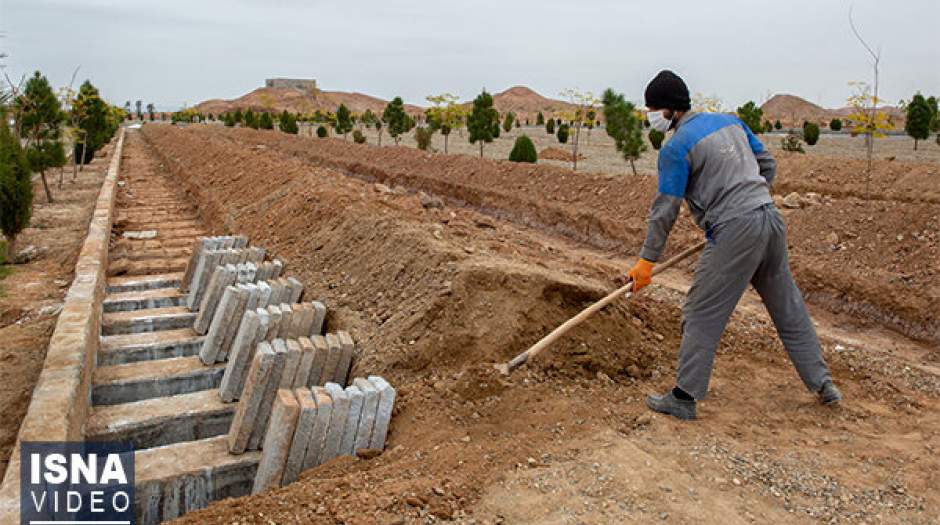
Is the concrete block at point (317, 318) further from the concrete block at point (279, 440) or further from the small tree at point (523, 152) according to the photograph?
the small tree at point (523, 152)

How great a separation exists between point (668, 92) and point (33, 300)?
6.13 metres

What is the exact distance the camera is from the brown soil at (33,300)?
4.38m

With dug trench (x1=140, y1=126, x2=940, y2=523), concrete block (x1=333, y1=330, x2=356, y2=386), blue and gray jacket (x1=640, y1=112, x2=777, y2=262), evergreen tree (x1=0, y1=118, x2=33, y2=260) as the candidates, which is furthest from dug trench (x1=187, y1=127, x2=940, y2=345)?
evergreen tree (x1=0, y1=118, x2=33, y2=260)

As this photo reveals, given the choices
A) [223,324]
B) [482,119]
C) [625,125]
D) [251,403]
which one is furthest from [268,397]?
[482,119]

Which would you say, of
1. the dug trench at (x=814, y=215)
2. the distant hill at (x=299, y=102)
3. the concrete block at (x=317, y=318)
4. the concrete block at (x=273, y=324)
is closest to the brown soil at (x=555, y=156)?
the dug trench at (x=814, y=215)

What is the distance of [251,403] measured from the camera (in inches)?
156

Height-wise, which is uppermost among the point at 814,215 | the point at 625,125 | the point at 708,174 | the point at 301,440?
the point at 625,125

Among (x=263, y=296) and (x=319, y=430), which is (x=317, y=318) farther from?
(x=319, y=430)

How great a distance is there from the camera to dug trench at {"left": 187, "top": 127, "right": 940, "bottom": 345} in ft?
22.4

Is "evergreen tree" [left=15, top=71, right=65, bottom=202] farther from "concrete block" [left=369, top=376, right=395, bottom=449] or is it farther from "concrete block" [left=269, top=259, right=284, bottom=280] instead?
"concrete block" [left=369, top=376, right=395, bottom=449]

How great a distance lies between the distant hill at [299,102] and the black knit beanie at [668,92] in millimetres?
84799

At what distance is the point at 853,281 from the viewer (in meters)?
7.02

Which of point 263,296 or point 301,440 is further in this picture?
point 263,296

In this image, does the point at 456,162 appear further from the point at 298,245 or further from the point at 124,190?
the point at 298,245
